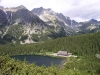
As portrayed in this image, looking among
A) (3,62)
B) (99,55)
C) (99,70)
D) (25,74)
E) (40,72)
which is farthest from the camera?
(99,55)

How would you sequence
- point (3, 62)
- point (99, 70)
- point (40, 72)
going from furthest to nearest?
point (99, 70) < point (3, 62) < point (40, 72)

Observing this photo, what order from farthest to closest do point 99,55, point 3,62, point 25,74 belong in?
point 99,55 < point 3,62 < point 25,74

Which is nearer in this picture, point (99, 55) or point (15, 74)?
point (15, 74)

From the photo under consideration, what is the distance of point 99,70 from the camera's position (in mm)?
117125

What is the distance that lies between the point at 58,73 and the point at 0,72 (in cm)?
2448

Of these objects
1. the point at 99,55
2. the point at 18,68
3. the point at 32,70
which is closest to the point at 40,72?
the point at 32,70

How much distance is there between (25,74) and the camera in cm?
6950

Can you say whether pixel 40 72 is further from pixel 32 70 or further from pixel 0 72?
pixel 0 72

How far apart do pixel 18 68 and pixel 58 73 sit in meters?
17.6

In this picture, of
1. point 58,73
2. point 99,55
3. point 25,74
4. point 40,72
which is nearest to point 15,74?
point 25,74

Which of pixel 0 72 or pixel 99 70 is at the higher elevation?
pixel 0 72

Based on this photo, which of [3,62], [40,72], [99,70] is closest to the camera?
[40,72]

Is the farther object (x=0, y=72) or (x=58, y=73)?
(x=58, y=73)

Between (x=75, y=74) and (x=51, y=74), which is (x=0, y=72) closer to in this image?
(x=51, y=74)
